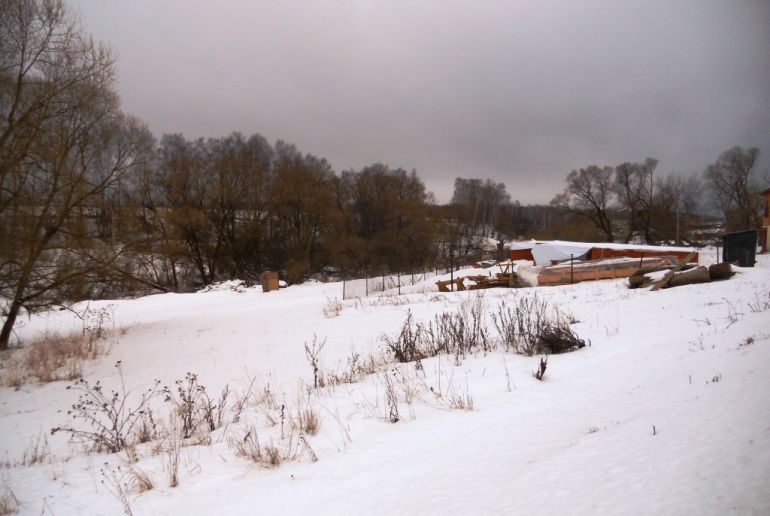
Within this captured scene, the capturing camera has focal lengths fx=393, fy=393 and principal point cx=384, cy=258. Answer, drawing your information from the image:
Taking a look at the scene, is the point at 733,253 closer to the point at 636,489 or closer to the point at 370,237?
the point at 636,489

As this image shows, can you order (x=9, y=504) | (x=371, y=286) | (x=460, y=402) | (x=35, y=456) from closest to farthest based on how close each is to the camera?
1. (x=9, y=504)
2. (x=460, y=402)
3. (x=35, y=456)
4. (x=371, y=286)

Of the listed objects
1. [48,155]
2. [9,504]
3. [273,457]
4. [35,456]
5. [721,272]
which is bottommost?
[35,456]

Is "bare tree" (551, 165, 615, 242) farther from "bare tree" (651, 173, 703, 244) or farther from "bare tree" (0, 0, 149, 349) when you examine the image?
"bare tree" (0, 0, 149, 349)

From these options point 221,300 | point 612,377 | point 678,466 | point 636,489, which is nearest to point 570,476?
point 636,489

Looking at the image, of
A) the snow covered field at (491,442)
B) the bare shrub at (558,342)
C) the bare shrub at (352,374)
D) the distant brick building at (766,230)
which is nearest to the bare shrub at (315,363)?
Result: the bare shrub at (352,374)

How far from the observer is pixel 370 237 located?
168 ft

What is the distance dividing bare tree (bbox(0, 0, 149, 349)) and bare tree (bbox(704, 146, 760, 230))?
55243mm

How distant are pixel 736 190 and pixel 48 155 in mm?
63172

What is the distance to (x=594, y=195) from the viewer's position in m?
54.7

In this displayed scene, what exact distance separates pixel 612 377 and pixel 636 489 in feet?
8.71

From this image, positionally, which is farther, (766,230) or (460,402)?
(766,230)

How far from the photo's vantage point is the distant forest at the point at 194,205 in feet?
35.3

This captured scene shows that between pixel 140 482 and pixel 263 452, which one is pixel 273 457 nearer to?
pixel 263 452

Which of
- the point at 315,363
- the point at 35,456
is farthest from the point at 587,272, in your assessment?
the point at 35,456
